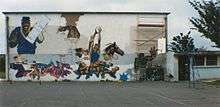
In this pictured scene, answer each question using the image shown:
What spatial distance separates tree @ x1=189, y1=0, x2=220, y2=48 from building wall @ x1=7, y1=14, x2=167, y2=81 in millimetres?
9712

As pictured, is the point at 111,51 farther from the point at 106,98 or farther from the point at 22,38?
the point at 106,98

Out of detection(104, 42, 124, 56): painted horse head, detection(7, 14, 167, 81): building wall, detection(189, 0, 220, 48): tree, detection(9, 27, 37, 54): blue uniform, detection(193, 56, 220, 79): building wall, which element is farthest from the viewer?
detection(104, 42, 124, 56): painted horse head

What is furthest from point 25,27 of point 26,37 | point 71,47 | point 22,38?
point 71,47

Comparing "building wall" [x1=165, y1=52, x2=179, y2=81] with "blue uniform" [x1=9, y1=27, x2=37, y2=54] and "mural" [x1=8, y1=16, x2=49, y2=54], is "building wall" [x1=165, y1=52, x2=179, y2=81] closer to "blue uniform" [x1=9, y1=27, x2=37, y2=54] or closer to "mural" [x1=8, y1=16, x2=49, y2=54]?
"mural" [x1=8, y1=16, x2=49, y2=54]

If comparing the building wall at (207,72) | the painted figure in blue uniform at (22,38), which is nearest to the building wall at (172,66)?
the building wall at (207,72)

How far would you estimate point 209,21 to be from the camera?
4625 cm

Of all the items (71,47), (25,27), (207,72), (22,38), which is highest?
(25,27)

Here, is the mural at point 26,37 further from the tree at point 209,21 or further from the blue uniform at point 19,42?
the tree at point 209,21

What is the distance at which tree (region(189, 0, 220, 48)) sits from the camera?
45.1 m

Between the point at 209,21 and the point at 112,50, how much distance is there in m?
13.0

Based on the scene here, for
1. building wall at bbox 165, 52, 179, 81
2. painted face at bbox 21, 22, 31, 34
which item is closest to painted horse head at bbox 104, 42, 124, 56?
building wall at bbox 165, 52, 179, 81

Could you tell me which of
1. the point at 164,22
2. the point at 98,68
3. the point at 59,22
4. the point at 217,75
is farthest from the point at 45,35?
the point at 217,75

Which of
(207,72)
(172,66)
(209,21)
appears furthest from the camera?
(172,66)

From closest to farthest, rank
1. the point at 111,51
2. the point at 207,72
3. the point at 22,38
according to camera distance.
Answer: the point at 207,72
the point at 111,51
the point at 22,38
